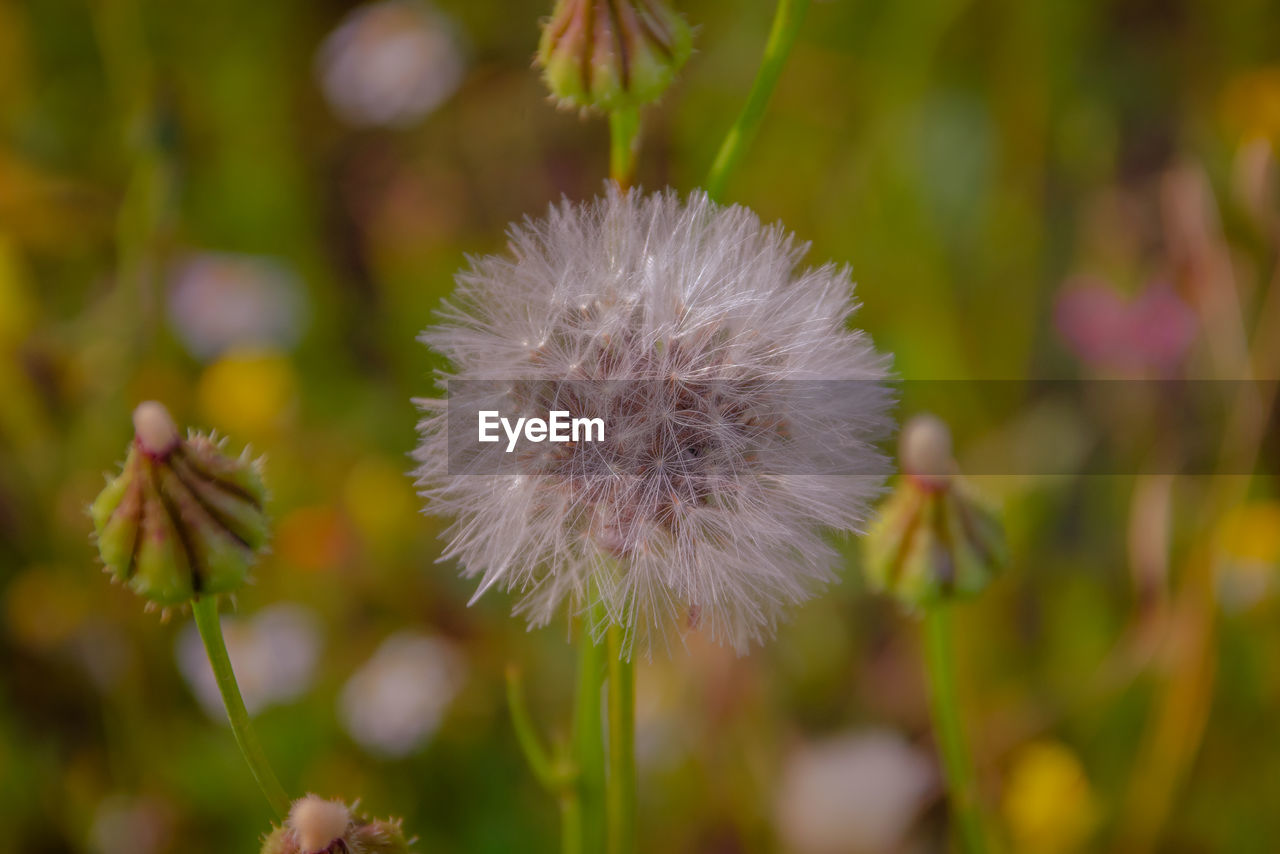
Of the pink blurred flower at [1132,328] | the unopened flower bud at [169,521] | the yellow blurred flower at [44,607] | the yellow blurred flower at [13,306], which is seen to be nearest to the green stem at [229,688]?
the unopened flower bud at [169,521]

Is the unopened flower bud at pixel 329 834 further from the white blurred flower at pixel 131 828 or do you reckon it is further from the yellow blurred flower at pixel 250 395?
the yellow blurred flower at pixel 250 395

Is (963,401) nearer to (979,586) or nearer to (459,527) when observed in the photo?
(979,586)

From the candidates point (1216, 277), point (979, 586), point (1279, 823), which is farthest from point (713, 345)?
point (1279, 823)

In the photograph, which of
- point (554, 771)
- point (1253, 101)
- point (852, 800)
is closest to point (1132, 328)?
point (1253, 101)

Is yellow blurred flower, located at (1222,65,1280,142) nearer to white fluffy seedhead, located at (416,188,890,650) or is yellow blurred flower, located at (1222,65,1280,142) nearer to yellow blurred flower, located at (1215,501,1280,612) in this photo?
yellow blurred flower, located at (1215,501,1280,612)

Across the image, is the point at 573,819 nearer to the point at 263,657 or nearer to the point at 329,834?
the point at 329,834
